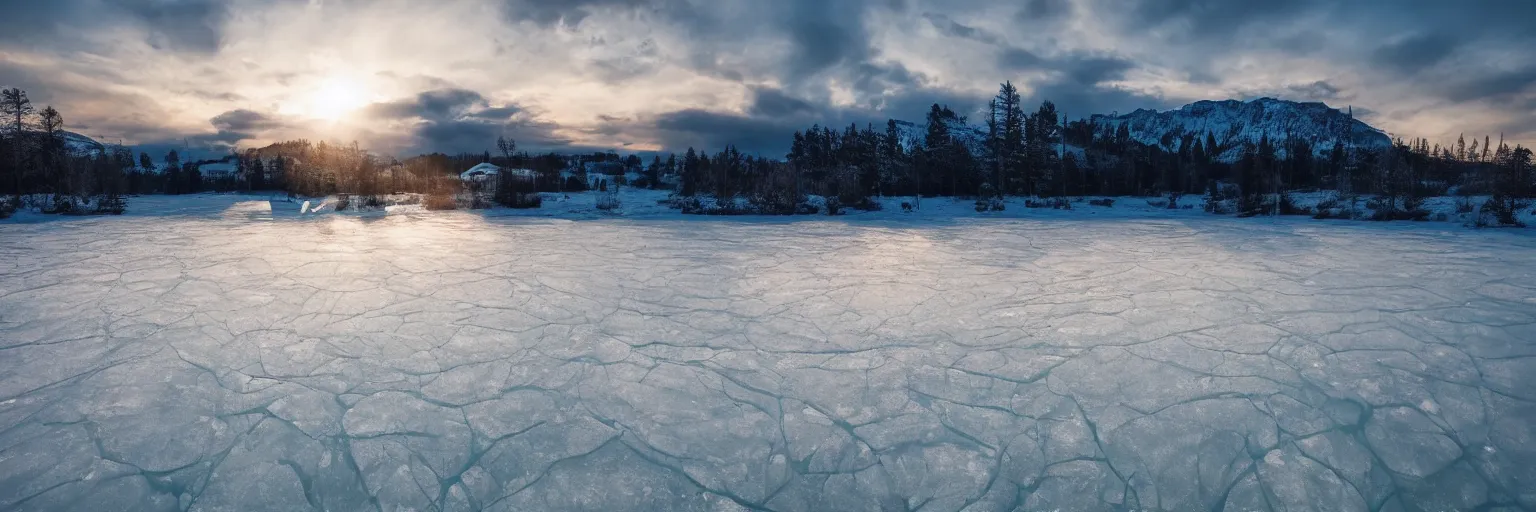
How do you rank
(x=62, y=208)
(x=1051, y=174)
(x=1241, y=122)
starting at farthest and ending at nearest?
(x=1241, y=122)
(x=1051, y=174)
(x=62, y=208)

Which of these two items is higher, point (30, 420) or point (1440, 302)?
point (1440, 302)

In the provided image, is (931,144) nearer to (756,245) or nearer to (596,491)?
(756,245)

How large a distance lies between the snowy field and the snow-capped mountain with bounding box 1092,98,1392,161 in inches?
6668

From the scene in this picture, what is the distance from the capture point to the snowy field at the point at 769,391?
2.73 m

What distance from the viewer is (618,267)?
7801 millimetres

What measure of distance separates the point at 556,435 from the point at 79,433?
7.66 feet

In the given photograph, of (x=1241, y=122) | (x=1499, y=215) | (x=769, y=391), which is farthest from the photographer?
(x=1241, y=122)

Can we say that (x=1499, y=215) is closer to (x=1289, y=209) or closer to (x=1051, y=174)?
(x=1289, y=209)

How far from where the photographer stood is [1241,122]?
18062 centimetres

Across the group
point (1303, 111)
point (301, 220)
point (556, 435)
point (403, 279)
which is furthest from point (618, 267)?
point (1303, 111)

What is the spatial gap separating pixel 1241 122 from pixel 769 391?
745 feet

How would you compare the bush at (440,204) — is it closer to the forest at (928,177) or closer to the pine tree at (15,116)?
the forest at (928,177)

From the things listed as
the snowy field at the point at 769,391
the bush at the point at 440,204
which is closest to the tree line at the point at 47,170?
the bush at the point at 440,204

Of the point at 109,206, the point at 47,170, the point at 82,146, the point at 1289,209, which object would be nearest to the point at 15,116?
the point at 47,170
